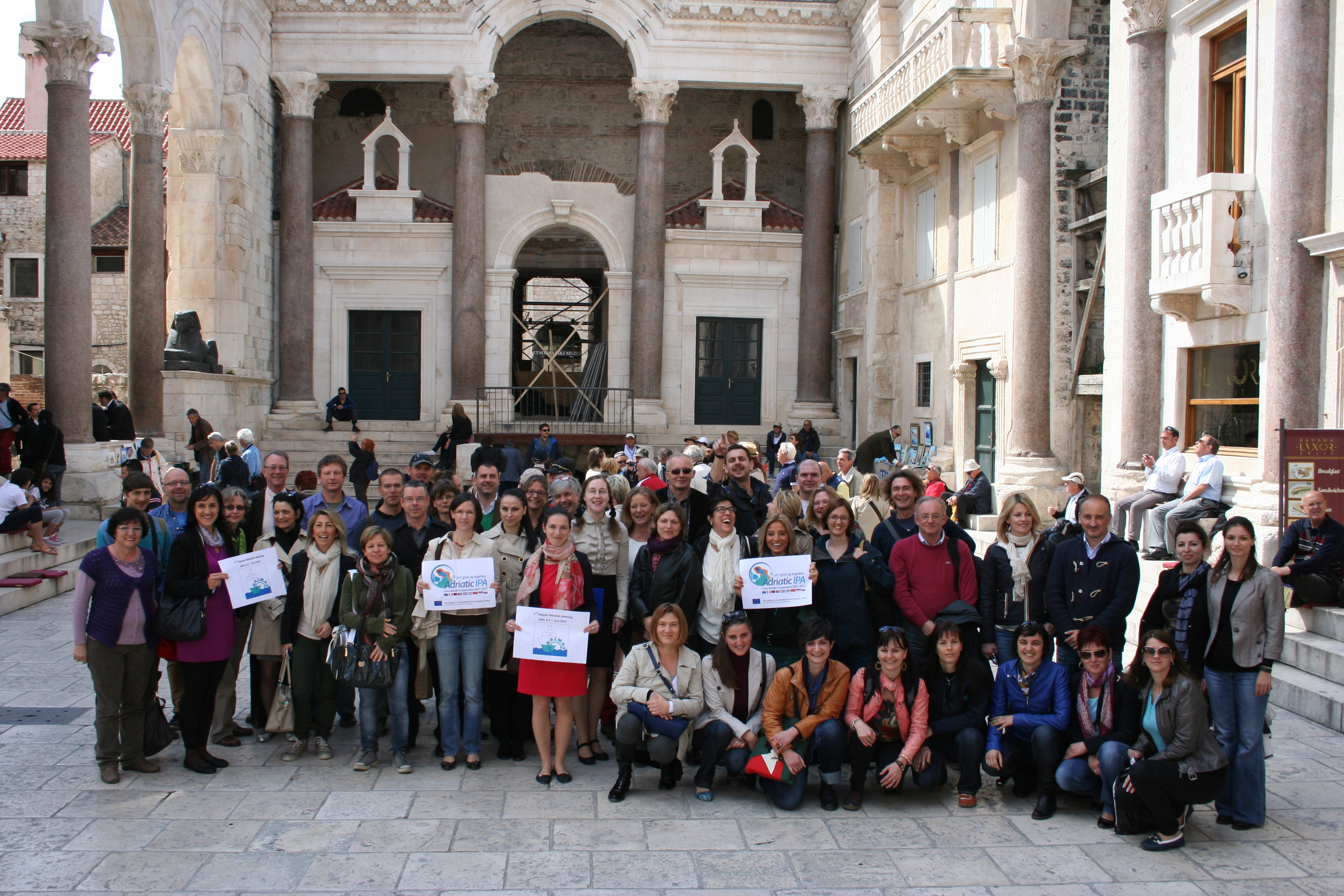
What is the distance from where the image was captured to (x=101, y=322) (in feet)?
108

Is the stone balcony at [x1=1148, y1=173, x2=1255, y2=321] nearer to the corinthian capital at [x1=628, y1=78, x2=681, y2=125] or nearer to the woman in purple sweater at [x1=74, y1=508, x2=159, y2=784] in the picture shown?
the woman in purple sweater at [x1=74, y1=508, x2=159, y2=784]

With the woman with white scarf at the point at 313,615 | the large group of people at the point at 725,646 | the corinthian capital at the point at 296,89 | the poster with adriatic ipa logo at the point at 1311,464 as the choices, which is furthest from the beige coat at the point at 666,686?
the corinthian capital at the point at 296,89

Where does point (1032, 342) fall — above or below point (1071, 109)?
below

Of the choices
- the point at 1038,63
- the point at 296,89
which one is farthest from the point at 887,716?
the point at 296,89

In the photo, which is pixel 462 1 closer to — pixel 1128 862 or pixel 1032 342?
pixel 1032 342

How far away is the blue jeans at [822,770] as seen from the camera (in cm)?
612

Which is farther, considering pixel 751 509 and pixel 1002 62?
pixel 1002 62

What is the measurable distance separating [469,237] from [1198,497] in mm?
17229

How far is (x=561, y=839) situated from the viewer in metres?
5.65

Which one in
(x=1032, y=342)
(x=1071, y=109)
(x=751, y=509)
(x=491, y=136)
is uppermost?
(x=491, y=136)

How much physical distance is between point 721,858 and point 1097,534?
3014 millimetres

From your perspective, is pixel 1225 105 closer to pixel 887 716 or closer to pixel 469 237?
pixel 887 716

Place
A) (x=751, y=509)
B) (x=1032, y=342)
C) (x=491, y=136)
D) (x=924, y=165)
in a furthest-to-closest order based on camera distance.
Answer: (x=491, y=136) → (x=924, y=165) → (x=1032, y=342) → (x=751, y=509)

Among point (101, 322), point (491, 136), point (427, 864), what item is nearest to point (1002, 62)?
point (427, 864)
